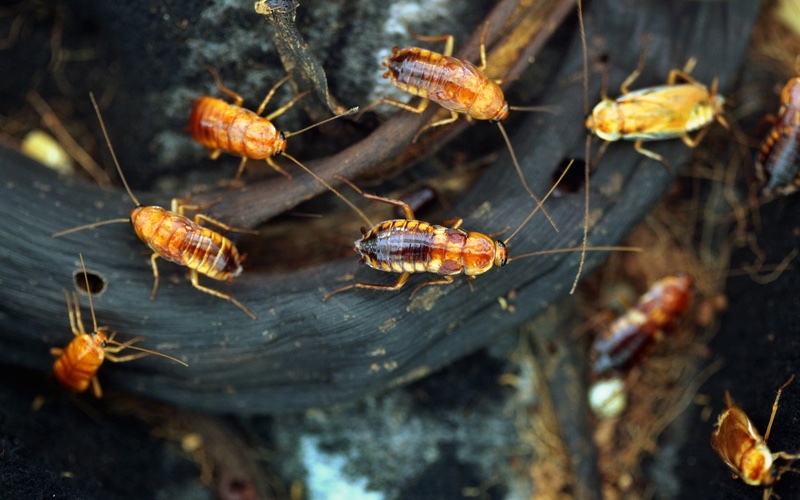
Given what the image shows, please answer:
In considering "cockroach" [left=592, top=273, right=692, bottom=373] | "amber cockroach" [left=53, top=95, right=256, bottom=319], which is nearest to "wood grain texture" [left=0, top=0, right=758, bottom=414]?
"amber cockroach" [left=53, top=95, right=256, bottom=319]

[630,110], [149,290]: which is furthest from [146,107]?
[630,110]

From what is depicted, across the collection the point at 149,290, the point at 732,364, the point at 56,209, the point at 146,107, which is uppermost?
the point at 146,107

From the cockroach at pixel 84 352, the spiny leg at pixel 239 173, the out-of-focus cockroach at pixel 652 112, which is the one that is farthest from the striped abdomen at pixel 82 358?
the out-of-focus cockroach at pixel 652 112

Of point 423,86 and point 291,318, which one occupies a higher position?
point 423,86

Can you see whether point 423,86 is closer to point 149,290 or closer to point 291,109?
point 291,109

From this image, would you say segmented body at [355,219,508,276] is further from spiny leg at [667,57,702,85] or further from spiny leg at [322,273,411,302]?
spiny leg at [667,57,702,85]

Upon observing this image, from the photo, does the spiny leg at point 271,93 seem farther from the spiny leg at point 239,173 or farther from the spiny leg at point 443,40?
the spiny leg at point 443,40

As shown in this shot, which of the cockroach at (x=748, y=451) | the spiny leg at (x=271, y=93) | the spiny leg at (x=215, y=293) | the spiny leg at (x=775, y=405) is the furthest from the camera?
the spiny leg at (x=271, y=93)
